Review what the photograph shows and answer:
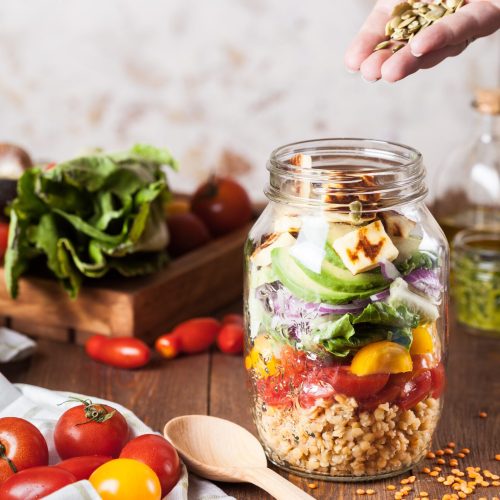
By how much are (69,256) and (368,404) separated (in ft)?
2.30

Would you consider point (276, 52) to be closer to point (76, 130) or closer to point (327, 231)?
point (76, 130)

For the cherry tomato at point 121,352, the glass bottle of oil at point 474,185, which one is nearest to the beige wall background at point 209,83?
the glass bottle of oil at point 474,185

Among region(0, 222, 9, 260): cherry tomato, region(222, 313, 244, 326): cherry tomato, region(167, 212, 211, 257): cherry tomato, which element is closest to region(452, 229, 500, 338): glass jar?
region(222, 313, 244, 326): cherry tomato

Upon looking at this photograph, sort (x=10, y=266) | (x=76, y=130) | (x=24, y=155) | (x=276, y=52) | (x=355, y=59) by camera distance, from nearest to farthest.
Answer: (x=355, y=59), (x=10, y=266), (x=24, y=155), (x=276, y=52), (x=76, y=130)

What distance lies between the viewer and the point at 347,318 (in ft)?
3.60

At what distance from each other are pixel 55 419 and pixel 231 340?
419mm

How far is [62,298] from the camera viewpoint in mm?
1680

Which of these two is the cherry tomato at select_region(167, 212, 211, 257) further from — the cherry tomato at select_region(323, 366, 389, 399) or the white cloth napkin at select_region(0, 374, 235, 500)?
the cherry tomato at select_region(323, 366, 389, 399)

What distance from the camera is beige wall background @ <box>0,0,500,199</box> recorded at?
96.7 inches

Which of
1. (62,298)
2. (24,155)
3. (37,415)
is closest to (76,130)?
(24,155)

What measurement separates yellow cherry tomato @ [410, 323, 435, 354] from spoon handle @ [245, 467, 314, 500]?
9.0 inches

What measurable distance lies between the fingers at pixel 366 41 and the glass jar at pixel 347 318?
0.47ft

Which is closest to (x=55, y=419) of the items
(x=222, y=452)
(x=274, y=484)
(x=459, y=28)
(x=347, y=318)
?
(x=222, y=452)

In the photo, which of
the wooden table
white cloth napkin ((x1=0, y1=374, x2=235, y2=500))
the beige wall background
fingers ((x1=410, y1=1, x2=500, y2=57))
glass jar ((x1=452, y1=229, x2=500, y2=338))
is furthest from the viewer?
the beige wall background
